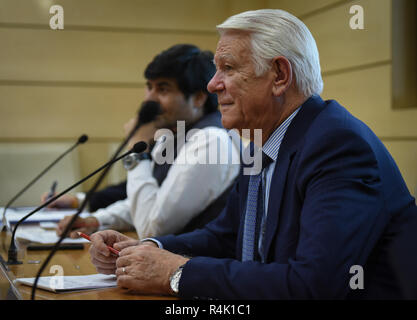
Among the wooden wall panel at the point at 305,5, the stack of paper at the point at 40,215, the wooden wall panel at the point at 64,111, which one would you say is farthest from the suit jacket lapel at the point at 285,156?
the wooden wall panel at the point at 64,111

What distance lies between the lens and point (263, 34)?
4.27 ft

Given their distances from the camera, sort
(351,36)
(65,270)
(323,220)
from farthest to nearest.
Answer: (351,36) → (65,270) → (323,220)

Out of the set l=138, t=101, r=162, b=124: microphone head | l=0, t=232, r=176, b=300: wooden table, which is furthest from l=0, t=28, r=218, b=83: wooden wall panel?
l=138, t=101, r=162, b=124: microphone head

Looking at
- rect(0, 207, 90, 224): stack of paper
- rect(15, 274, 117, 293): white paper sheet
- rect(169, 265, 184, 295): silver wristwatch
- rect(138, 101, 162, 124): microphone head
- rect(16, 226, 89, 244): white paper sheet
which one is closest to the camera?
rect(169, 265, 184, 295): silver wristwatch

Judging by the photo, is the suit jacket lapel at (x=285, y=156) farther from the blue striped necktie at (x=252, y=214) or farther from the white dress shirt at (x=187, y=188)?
the white dress shirt at (x=187, y=188)

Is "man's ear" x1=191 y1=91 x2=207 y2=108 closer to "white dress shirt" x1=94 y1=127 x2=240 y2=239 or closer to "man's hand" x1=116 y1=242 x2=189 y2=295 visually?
"white dress shirt" x1=94 y1=127 x2=240 y2=239

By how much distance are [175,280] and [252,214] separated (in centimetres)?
33

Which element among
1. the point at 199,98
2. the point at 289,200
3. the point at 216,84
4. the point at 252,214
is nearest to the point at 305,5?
the point at 199,98

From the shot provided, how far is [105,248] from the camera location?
1396 millimetres

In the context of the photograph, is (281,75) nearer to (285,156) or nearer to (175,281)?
(285,156)

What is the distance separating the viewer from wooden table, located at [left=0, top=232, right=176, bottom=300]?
119 cm

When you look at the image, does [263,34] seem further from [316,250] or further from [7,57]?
[7,57]

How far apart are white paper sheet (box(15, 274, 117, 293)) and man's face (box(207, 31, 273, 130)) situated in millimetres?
519
